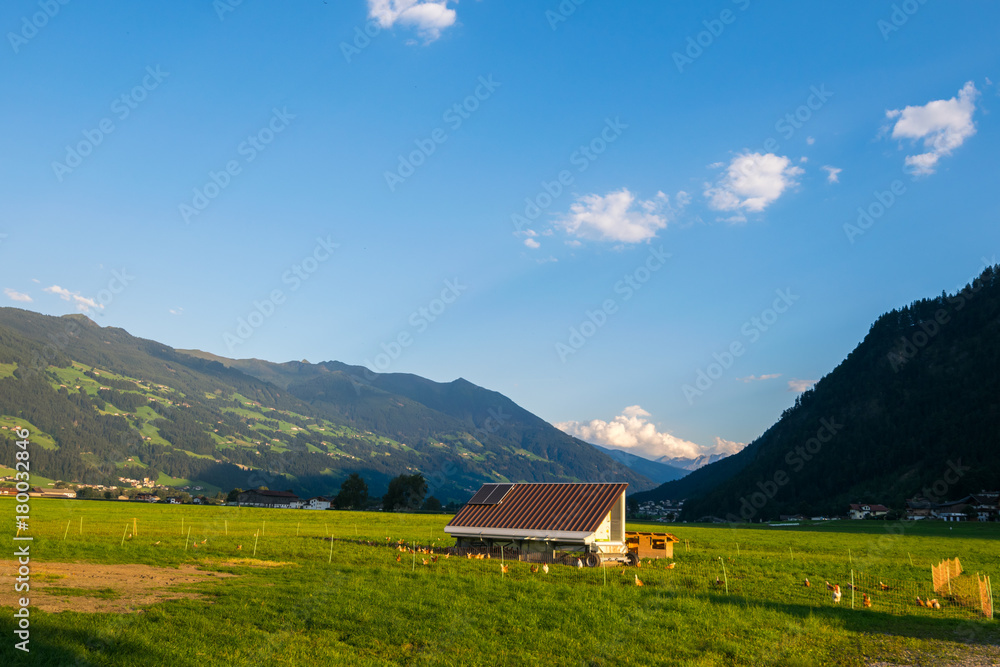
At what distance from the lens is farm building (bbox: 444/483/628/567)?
32219mm

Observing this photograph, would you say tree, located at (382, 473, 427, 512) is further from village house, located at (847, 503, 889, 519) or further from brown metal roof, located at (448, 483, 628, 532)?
village house, located at (847, 503, 889, 519)

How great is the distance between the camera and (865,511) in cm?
15100

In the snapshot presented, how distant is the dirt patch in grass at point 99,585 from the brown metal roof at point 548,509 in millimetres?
15842

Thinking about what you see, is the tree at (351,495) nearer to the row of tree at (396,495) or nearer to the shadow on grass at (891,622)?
the row of tree at (396,495)

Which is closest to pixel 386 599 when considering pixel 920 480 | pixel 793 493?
pixel 920 480

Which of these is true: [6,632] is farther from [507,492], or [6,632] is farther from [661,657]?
[507,492]

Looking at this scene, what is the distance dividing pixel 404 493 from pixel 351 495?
1402 centimetres

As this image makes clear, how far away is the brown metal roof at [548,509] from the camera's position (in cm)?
3297

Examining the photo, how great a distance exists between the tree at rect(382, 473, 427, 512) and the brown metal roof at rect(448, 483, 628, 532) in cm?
10586

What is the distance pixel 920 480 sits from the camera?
6427 inches

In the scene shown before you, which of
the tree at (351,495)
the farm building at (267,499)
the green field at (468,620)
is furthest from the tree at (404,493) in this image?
the green field at (468,620)

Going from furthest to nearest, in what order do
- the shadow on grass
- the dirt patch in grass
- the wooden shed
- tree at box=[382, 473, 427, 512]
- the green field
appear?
1. tree at box=[382, 473, 427, 512]
2. the wooden shed
3. the shadow on grass
4. the dirt patch in grass
5. the green field

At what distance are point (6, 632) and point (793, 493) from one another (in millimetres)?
214000

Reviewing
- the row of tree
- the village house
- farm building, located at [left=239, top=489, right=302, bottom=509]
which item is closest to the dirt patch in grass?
the row of tree
